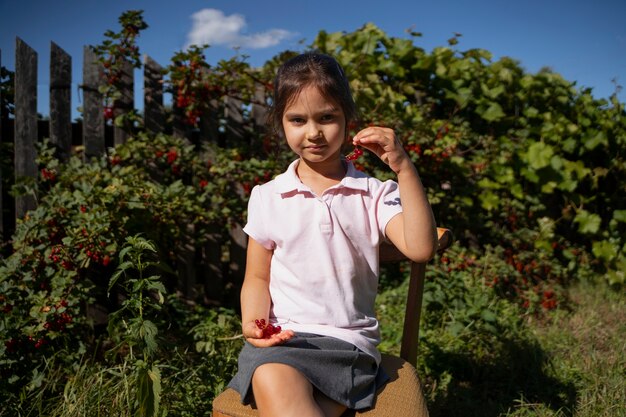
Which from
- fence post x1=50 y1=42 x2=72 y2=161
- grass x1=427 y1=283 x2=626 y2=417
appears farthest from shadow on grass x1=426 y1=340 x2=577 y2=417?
fence post x1=50 y1=42 x2=72 y2=161

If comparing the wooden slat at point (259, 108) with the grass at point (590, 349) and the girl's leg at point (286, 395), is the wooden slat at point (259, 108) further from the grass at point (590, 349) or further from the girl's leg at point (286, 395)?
the girl's leg at point (286, 395)

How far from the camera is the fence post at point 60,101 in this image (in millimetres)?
3117

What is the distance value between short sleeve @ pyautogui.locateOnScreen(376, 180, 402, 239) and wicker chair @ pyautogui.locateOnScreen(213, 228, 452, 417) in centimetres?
15

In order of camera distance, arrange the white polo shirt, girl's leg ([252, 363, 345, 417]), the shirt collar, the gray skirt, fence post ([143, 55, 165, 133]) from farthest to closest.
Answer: fence post ([143, 55, 165, 133]), the shirt collar, the white polo shirt, the gray skirt, girl's leg ([252, 363, 345, 417])

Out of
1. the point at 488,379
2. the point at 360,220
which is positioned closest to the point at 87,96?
the point at 360,220

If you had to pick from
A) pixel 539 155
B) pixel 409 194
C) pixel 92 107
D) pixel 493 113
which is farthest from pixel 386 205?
pixel 493 113

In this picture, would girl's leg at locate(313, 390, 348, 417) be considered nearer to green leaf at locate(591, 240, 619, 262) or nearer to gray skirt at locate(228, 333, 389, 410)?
gray skirt at locate(228, 333, 389, 410)

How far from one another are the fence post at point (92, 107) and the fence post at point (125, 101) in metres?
0.09

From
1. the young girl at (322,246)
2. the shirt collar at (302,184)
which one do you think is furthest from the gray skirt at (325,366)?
the shirt collar at (302,184)

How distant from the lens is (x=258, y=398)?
54.9 inches

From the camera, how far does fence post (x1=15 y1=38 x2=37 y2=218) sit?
3037 millimetres

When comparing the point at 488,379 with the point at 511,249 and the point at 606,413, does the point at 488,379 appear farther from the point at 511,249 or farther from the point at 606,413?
the point at 511,249

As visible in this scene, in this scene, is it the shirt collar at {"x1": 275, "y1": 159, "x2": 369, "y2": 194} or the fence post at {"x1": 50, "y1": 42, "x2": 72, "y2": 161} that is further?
the fence post at {"x1": 50, "y1": 42, "x2": 72, "y2": 161}

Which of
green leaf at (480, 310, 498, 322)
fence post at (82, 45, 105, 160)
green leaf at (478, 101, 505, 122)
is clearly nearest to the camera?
green leaf at (480, 310, 498, 322)
